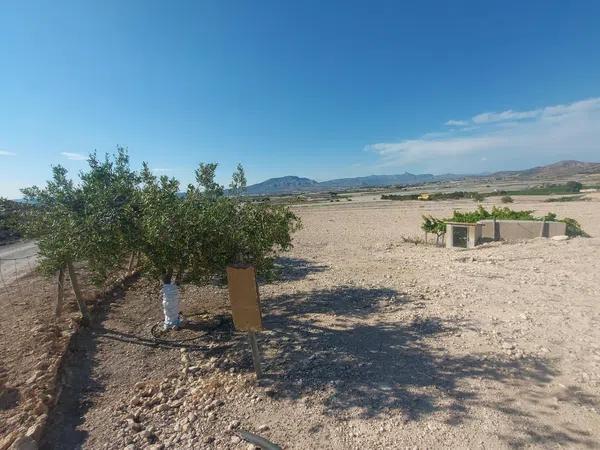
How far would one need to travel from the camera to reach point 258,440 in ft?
13.6

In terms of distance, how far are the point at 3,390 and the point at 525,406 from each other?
761 centimetres

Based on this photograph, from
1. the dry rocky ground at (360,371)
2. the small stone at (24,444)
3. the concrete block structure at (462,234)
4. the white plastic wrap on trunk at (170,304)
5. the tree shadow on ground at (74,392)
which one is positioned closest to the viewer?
the small stone at (24,444)

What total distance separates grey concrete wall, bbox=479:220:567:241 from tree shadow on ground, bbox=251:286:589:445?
9882mm

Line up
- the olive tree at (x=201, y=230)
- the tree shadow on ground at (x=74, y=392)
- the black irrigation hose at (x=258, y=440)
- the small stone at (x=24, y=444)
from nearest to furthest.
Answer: the black irrigation hose at (x=258, y=440) < the small stone at (x=24, y=444) < the tree shadow on ground at (x=74, y=392) < the olive tree at (x=201, y=230)

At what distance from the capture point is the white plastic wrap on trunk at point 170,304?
7809 mm

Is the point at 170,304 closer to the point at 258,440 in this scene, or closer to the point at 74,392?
the point at 74,392

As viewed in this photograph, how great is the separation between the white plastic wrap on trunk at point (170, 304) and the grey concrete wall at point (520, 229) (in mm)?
13998

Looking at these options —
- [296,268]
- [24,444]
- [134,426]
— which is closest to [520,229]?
[296,268]

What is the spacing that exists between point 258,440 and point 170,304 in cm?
458

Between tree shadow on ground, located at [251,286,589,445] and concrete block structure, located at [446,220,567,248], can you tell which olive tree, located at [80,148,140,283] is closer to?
tree shadow on ground, located at [251,286,589,445]

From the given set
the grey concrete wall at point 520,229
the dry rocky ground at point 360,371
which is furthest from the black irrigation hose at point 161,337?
the grey concrete wall at point 520,229

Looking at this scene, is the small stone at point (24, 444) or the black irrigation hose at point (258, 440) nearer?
the black irrigation hose at point (258, 440)

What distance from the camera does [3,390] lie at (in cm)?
550

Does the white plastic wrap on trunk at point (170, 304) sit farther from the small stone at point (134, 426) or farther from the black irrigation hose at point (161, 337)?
the small stone at point (134, 426)
